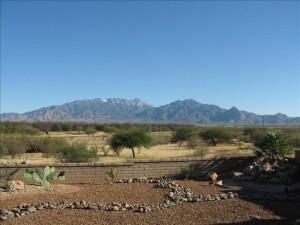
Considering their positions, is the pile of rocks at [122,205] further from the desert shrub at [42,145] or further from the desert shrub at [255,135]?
the desert shrub at [255,135]

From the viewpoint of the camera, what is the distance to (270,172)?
2069 cm

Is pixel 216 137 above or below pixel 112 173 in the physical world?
above

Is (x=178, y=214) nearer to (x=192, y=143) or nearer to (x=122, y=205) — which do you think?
(x=122, y=205)

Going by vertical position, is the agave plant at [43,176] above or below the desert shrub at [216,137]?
below

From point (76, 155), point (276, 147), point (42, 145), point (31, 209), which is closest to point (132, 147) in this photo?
point (42, 145)

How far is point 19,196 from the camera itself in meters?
17.2

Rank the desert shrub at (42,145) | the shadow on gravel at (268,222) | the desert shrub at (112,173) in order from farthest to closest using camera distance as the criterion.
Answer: the desert shrub at (42,145) → the desert shrub at (112,173) → the shadow on gravel at (268,222)

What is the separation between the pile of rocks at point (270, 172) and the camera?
2006 centimetres

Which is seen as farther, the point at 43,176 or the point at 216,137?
the point at 216,137

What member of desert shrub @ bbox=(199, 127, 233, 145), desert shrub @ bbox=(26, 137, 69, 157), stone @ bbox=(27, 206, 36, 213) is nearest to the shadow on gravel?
stone @ bbox=(27, 206, 36, 213)

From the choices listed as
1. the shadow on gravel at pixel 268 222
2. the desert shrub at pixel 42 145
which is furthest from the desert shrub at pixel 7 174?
the desert shrub at pixel 42 145

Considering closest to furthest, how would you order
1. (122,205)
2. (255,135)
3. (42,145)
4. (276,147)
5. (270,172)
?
(122,205) < (270,172) < (276,147) < (42,145) < (255,135)

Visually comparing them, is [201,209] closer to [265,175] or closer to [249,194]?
[249,194]

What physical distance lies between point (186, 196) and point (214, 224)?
3.99 m
